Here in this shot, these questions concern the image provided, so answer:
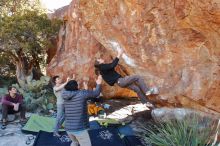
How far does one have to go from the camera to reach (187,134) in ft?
25.8

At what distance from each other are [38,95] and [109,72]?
510 centimetres

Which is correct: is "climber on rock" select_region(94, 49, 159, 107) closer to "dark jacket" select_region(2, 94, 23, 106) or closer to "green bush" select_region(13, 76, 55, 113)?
"dark jacket" select_region(2, 94, 23, 106)

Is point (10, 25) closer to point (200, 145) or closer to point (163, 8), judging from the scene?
point (163, 8)

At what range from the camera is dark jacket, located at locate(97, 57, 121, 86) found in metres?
8.41

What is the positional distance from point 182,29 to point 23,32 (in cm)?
695

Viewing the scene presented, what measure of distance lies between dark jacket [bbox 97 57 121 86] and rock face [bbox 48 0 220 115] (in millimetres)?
1047

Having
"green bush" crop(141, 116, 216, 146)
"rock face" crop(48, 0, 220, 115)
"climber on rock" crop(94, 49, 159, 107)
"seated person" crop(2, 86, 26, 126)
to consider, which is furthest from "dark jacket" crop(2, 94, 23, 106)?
"green bush" crop(141, 116, 216, 146)

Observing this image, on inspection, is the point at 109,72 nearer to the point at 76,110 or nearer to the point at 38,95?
the point at 76,110

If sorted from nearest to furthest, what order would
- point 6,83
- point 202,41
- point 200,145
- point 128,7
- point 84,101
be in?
point 84,101
point 200,145
point 202,41
point 128,7
point 6,83

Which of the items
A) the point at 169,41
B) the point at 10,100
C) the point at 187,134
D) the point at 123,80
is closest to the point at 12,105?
the point at 10,100

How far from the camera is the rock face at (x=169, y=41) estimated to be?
27.1ft

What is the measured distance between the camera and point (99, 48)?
13.7 m

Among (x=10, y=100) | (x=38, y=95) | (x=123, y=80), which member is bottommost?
(x=38, y=95)

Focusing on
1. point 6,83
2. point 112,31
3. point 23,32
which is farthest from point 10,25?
point 112,31
